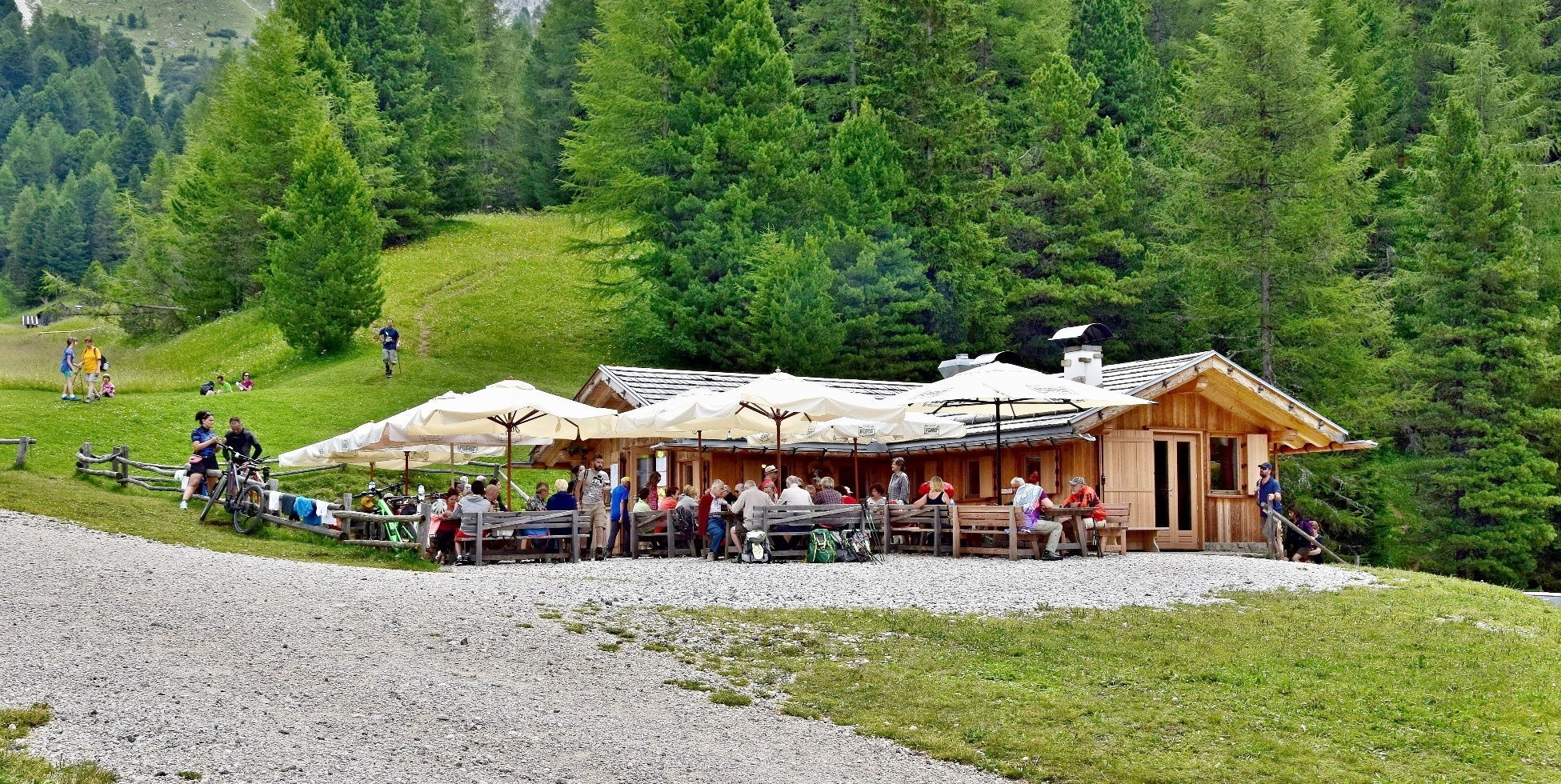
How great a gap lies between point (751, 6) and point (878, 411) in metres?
Result: 26.8

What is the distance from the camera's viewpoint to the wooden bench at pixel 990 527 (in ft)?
70.0

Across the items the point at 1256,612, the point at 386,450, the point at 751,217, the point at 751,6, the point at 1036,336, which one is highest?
the point at 751,6

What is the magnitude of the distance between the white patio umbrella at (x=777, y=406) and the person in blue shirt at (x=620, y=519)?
1.20 m

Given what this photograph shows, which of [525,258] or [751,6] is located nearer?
[751,6]

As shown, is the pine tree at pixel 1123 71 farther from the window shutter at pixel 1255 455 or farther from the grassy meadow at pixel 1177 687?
the grassy meadow at pixel 1177 687

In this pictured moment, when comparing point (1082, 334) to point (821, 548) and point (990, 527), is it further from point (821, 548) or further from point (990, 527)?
point (821, 548)

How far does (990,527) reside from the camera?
72.2 ft

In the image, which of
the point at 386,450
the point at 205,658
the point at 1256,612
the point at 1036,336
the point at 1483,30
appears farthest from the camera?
the point at 1483,30

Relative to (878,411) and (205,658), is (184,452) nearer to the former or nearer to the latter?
(878,411)

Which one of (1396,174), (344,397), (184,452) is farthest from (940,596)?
(1396,174)

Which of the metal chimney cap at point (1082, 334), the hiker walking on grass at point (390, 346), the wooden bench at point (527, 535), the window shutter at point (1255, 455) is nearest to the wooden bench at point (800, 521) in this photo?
the wooden bench at point (527, 535)

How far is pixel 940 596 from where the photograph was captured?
17.0 metres

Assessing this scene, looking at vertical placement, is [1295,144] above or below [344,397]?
above

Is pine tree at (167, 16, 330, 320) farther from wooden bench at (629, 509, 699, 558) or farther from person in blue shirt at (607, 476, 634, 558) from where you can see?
wooden bench at (629, 509, 699, 558)
